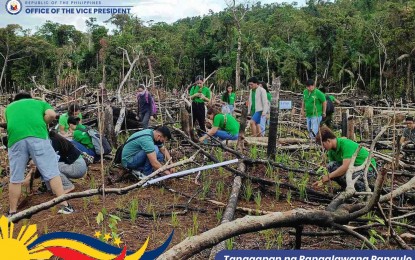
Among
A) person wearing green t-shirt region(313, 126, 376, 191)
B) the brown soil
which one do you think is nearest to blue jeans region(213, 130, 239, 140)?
the brown soil

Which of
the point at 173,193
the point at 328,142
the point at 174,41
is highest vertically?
the point at 174,41

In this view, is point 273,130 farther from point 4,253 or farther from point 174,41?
point 174,41

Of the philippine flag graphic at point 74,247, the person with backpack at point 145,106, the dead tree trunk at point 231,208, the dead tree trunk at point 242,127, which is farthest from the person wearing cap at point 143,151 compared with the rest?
the person with backpack at point 145,106

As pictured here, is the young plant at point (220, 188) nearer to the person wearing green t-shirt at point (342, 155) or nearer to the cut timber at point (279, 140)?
the person wearing green t-shirt at point (342, 155)

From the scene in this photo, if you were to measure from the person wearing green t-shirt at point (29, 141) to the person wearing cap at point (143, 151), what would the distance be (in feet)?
3.63

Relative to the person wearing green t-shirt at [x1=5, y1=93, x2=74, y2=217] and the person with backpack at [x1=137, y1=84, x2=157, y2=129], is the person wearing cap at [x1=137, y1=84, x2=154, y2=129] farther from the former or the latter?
the person wearing green t-shirt at [x1=5, y1=93, x2=74, y2=217]

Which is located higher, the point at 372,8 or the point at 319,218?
the point at 372,8

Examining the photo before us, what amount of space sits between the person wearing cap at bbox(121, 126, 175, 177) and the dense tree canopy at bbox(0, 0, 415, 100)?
524 inches

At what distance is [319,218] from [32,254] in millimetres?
1719

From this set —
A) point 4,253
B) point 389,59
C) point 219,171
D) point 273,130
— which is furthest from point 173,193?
point 389,59

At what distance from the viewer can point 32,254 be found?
8.47 feet

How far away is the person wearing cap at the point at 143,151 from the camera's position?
483 cm

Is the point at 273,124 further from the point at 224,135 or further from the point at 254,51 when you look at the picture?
the point at 254,51

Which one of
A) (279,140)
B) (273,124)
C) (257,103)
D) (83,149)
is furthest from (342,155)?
(83,149)
